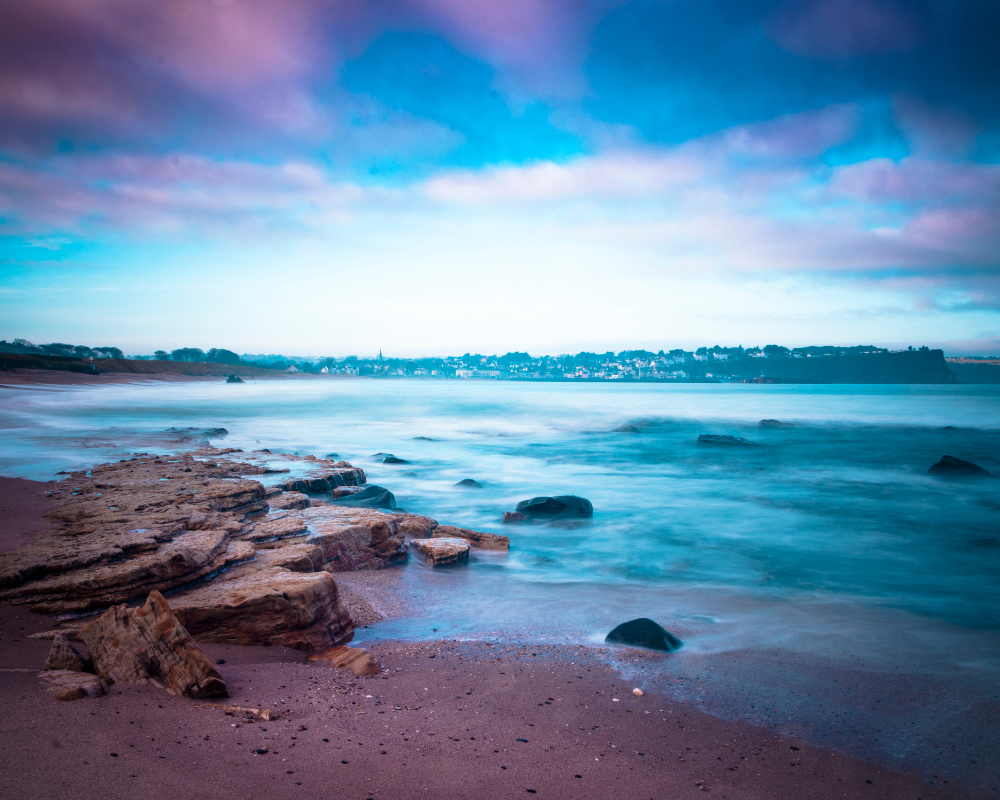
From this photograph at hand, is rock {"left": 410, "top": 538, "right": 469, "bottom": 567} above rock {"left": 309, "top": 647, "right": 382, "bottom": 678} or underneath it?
underneath

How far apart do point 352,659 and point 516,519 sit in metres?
7.07

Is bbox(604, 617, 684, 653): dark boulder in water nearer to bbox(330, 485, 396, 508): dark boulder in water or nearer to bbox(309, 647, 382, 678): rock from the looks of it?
bbox(309, 647, 382, 678): rock

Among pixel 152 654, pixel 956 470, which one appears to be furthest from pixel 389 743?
pixel 956 470

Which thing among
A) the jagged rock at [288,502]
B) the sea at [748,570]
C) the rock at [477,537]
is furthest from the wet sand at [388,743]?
the jagged rock at [288,502]

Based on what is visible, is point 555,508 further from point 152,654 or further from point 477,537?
point 152,654

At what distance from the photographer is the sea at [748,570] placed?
4.45 meters

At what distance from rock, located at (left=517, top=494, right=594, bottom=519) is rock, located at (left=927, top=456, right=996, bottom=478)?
527 inches

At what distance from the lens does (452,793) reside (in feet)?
9.61

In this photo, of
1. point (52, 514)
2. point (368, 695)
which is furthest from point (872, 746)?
point (52, 514)

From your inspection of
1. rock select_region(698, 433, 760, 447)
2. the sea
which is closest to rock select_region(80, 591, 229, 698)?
the sea

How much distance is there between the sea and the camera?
14.6 feet

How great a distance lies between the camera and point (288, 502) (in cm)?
940

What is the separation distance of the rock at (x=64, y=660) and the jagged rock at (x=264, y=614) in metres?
0.88

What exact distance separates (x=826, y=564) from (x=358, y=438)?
2037 cm
